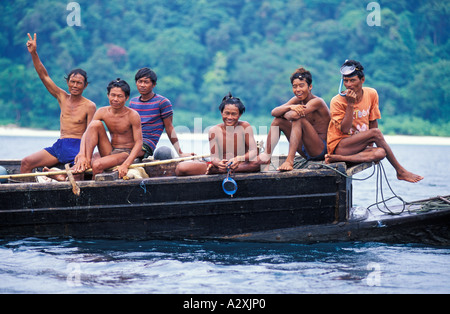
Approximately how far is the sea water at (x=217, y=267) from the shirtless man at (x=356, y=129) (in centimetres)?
87

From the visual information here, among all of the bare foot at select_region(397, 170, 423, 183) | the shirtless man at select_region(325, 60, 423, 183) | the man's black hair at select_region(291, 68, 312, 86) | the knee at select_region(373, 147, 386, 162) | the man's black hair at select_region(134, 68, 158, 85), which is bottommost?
the bare foot at select_region(397, 170, 423, 183)

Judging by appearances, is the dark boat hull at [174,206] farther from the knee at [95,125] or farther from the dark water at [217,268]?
the knee at [95,125]

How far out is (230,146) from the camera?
6.11m

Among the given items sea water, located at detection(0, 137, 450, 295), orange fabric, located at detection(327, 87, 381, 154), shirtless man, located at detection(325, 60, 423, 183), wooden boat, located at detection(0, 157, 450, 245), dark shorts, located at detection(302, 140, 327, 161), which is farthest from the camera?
dark shorts, located at detection(302, 140, 327, 161)

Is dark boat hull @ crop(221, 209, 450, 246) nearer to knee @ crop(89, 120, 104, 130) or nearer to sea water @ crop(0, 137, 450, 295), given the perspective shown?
sea water @ crop(0, 137, 450, 295)

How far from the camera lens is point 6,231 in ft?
19.5

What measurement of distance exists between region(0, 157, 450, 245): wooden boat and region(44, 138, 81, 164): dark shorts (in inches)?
35.6

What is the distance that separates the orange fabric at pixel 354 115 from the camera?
6027 millimetres

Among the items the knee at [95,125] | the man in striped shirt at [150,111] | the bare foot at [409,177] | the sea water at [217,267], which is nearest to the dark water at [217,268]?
the sea water at [217,267]

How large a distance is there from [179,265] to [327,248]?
151 centimetres

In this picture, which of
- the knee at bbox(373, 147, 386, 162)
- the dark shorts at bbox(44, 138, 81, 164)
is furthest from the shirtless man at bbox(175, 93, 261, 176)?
the dark shorts at bbox(44, 138, 81, 164)

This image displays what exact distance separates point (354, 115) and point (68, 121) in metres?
3.31

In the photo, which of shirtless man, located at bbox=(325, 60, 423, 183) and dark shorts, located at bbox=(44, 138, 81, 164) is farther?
dark shorts, located at bbox=(44, 138, 81, 164)

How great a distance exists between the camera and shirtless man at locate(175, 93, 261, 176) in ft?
19.0
